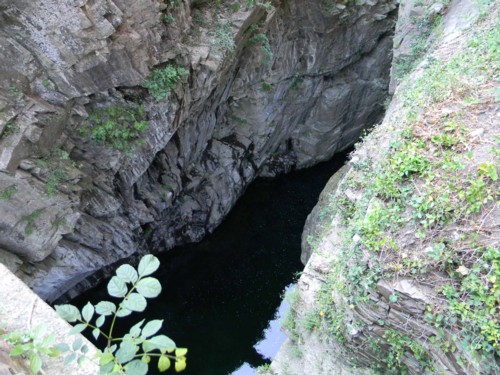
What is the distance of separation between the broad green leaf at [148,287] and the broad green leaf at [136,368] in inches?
10.4

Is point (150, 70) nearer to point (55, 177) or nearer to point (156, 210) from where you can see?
point (55, 177)

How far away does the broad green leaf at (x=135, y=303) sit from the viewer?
5.68 ft

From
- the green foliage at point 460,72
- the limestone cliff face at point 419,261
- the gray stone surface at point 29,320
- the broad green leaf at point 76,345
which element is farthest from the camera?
the green foliage at point 460,72

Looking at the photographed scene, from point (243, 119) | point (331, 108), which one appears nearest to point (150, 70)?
point (243, 119)

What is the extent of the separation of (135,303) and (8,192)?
7246mm

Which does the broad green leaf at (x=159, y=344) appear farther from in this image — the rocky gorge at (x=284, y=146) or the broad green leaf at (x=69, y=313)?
the rocky gorge at (x=284, y=146)

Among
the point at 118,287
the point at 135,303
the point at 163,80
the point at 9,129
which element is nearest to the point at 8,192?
the point at 9,129

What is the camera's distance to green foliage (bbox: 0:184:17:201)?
25.4 feet

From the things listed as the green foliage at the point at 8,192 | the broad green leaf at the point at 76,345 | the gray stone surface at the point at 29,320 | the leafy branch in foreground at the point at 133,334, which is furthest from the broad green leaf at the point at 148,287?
the green foliage at the point at 8,192

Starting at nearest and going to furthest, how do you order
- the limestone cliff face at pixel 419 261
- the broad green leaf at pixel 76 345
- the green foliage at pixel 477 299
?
the broad green leaf at pixel 76 345, the green foliage at pixel 477 299, the limestone cliff face at pixel 419 261

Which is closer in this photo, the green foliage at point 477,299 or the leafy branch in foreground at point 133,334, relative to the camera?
the leafy branch in foreground at point 133,334

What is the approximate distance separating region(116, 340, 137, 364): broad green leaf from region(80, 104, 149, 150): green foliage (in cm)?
791

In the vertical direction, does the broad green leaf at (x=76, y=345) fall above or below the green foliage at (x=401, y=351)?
above

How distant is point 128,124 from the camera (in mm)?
9406
